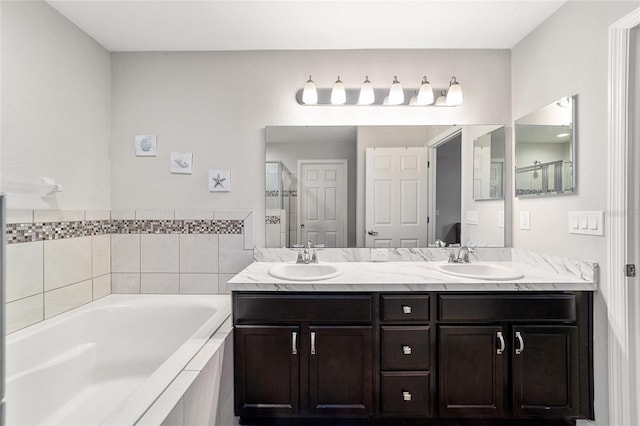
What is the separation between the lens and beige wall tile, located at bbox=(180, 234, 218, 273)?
227 centimetres

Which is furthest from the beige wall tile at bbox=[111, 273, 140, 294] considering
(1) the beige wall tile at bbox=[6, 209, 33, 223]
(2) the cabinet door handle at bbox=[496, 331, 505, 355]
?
(2) the cabinet door handle at bbox=[496, 331, 505, 355]

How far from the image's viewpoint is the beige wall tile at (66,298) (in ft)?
5.77

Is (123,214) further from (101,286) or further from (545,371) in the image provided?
(545,371)

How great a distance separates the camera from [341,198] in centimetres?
224

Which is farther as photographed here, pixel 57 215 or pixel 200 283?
pixel 200 283

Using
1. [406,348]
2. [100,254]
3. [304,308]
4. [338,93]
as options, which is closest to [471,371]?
[406,348]

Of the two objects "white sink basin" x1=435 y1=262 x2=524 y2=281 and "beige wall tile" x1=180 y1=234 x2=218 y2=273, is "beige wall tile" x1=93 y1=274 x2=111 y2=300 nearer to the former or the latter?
"beige wall tile" x1=180 y1=234 x2=218 y2=273

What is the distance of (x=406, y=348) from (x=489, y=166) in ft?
4.65

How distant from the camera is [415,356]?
165 centimetres

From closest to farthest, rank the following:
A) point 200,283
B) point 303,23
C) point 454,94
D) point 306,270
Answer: point 303,23 < point 306,270 < point 454,94 < point 200,283

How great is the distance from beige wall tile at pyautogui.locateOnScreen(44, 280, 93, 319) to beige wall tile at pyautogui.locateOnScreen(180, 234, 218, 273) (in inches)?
23.5

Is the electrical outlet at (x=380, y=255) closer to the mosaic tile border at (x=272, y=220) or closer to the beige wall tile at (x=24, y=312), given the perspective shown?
the mosaic tile border at (x=272, y=220)

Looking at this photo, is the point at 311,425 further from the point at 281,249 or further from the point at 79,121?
the point at 79,121

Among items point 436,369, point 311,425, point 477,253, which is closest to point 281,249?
point 311,425
